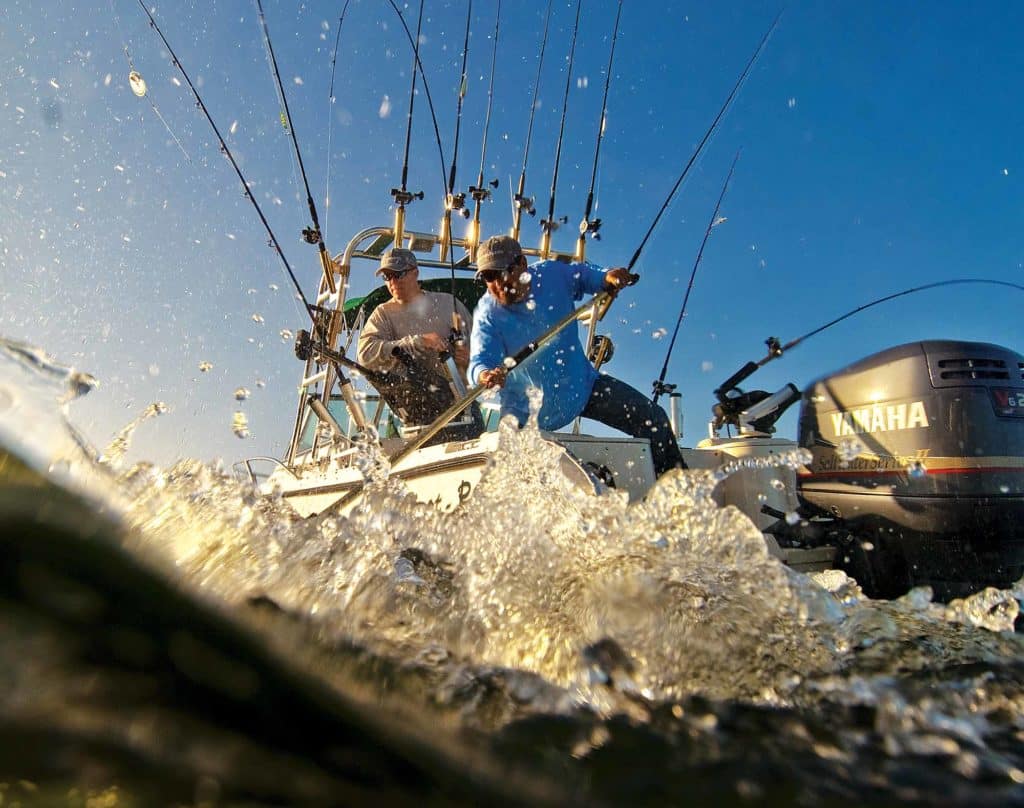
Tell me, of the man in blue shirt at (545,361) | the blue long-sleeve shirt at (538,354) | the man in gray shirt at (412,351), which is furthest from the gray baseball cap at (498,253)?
the man in gray shirt at (412,351)

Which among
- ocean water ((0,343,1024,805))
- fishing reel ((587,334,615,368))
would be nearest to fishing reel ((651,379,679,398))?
fishing reel ((587,334,615,368))

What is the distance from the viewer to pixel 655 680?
143 centimetres

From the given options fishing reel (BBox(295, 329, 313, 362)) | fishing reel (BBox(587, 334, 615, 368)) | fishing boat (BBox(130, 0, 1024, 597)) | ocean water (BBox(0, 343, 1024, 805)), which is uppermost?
fishing reel (BBox(587, 334, 615, 368))

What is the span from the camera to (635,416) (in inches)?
161

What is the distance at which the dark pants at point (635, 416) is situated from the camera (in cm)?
402

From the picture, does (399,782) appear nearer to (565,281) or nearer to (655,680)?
(655,680)

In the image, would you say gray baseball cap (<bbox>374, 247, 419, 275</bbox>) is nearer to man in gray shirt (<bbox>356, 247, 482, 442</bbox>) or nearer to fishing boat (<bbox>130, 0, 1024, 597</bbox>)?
man in gray shirt (<bbox>356, 247, 482, 442</bbox>)

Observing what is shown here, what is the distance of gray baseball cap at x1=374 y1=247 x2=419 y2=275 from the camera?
4.89 metres

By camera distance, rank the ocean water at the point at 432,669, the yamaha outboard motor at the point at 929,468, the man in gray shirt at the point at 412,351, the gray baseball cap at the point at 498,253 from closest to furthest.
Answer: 1. the ocean water at the point at 432,669
2. the yamaha outboard motor at the point at 929,468
3. the gray baseball cap at the point at 498,253
4. the man in gray shirt at the point at 412,351

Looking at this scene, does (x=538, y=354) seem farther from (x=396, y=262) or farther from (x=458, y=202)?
(x=458, y=202)

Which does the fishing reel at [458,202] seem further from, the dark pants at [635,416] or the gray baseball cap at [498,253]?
the dark pants at [635,416]

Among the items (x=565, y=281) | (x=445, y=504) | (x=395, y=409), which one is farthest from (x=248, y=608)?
(x=395, y=409)

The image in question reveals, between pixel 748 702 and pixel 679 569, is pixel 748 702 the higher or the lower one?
the lower one

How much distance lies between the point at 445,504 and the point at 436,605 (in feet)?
5.78
